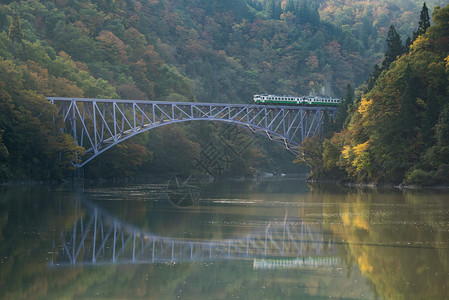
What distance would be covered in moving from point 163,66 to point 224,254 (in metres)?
111

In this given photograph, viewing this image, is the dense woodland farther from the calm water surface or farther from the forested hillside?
the calm water surface

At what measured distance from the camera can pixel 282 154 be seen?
159 meters

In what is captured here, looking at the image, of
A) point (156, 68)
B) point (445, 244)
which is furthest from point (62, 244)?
point (156, 68)

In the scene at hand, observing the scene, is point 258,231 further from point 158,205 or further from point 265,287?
point 158,205

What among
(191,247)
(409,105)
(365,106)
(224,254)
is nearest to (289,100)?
(365,106)

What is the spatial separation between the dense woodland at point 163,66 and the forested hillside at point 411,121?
17.8 inches

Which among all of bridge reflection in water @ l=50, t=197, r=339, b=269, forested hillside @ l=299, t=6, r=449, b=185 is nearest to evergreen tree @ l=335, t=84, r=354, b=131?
forested hillside @ l=299, t=6, r=449, b=185

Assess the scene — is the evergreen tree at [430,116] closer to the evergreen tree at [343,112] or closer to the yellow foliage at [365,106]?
the yellow foliage at [365,106]

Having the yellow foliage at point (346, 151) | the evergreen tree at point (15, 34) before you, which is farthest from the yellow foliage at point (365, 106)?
the evergreen tree at point (15, 34)

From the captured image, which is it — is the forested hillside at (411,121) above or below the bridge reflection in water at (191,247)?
above

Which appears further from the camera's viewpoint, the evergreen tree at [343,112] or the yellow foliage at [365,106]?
the evergreen tree at [343,112]

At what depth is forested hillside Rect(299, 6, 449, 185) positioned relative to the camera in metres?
61.2

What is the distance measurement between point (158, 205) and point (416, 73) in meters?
32.5

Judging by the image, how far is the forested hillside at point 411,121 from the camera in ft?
201
